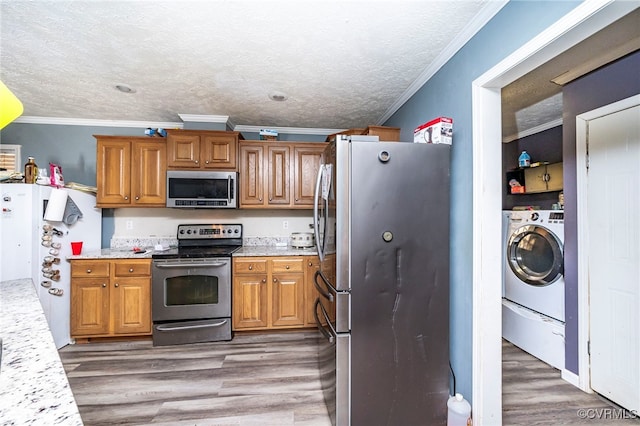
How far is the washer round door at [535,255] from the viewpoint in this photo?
2268 millimetres

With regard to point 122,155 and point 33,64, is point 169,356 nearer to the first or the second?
point 122,155

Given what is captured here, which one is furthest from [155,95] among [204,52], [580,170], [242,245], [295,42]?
[580,170]

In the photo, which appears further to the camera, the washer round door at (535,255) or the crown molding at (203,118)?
the crown molding at (203,118)

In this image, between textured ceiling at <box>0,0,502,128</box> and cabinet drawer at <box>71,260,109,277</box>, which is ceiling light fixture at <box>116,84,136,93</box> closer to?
textured ceiling at <box>0,0,502,128</box>

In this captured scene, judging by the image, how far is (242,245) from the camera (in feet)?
11.0

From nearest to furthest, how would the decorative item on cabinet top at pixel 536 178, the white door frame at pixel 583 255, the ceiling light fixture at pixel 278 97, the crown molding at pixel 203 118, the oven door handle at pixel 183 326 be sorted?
1. the white door frame at pixel 583 255
2. the ceiling light fixture at pixel 278 97
3. the oven door handle at pixel 183 326
4. the crown molding at pixel 203 118
5. the decorative item on cabinet top at pixel 536 178

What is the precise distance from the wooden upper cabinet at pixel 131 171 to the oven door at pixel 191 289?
835 mm

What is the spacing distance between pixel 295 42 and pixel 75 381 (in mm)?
3069

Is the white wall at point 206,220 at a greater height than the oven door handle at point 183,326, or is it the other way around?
the white wall at point 206,220

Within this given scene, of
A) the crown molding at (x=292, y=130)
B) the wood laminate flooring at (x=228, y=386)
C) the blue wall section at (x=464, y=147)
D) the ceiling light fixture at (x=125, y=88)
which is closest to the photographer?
the blue wall section at (x=464, y=147)

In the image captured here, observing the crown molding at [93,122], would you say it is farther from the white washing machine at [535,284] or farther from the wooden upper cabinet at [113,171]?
the white washing machine at [535,284]

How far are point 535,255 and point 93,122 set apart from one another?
204 inches

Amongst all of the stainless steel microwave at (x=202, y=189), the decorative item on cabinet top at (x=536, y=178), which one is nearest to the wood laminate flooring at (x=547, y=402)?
the decorative item on cabinet top at (x=536, y=178)

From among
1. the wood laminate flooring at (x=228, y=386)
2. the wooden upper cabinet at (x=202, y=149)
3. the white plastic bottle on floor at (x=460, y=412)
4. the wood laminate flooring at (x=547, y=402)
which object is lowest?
the wood laminate flooring at (x=547, y=402)
